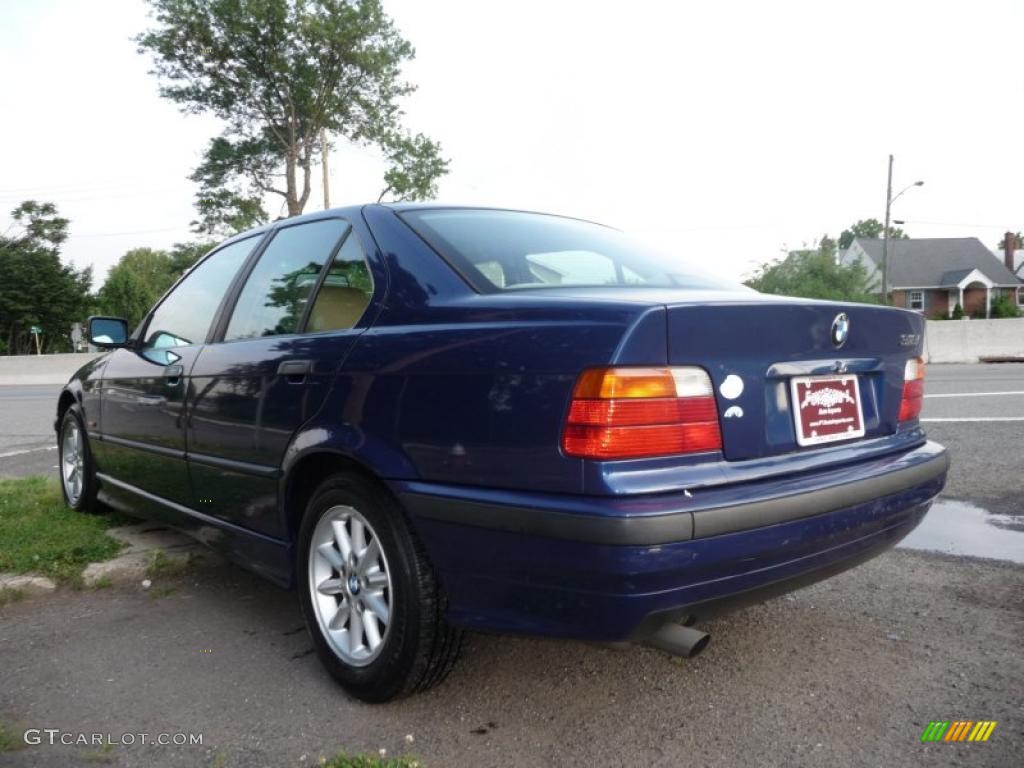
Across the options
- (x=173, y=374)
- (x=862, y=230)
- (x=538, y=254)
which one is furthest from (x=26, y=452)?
(x=862, y=230)

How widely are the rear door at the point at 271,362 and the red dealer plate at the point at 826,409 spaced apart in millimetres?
1334

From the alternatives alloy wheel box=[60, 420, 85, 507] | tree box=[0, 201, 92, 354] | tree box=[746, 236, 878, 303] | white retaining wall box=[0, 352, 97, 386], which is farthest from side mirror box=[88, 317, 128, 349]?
tree box=[0, 201, 92, 354]

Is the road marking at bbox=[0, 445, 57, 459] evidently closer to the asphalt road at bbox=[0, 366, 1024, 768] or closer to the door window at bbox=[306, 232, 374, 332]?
the asphalt road at bbox=[0, 366, 1024, 768]

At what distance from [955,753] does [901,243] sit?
62654 mm

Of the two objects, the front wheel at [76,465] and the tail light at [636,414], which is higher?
the tail light at [636,414]

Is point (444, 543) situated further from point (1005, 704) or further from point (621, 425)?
point (1005, 704)

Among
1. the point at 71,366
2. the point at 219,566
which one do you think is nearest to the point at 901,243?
the point at 71,366

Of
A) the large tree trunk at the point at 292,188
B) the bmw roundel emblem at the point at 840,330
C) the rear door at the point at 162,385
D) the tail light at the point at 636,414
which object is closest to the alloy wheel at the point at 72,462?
the rear door at the point at 162,385

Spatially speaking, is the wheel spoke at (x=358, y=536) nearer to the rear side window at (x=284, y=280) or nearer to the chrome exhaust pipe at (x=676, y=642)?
the rear side window at (x=284, y=280)

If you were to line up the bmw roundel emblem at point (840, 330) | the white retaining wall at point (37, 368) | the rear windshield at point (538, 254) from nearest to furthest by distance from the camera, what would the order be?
the bmw roundel emblem at point (840, 330)
the rear windshield at point (538, 254)
the white retaining wall at point (37, 368)

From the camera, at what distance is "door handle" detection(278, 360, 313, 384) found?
2.64 metres

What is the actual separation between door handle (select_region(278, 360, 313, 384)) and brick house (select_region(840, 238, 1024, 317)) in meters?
54.7

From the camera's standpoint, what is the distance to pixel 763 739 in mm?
2189

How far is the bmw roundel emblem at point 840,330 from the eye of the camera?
2.33m
